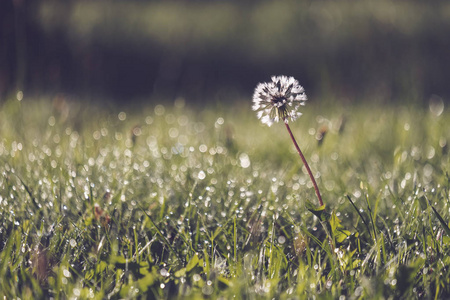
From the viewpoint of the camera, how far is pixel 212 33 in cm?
618

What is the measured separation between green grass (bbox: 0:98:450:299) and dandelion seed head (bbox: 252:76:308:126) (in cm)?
27

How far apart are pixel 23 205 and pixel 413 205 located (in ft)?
3.88

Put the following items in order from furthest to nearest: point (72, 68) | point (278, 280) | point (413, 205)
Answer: point (72, 68) → point (413, 205) → point (278, 280)

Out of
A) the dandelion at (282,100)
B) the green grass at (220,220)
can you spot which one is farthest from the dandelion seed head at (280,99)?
the green grass at (220,220)

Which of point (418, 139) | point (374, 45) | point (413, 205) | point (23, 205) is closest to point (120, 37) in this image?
point (374, 45)

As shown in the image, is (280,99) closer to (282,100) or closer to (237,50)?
(282,100)

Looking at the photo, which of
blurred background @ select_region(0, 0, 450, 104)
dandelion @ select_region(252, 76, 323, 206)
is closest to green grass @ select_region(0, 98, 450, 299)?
dandelion @ select_region(252, 76, 323, 206)

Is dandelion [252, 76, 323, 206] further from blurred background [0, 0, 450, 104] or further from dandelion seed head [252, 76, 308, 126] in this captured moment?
blurred background [0, 0, 450, 104]

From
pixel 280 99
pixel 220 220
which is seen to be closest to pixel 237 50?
pixel 220 220

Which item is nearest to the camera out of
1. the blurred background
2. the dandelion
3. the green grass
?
the green grass

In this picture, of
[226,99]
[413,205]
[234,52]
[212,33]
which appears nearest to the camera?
[413,205]

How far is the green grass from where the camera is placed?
1.29m

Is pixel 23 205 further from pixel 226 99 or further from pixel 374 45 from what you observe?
pixel 374 45

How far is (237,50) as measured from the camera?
572 centimetres
